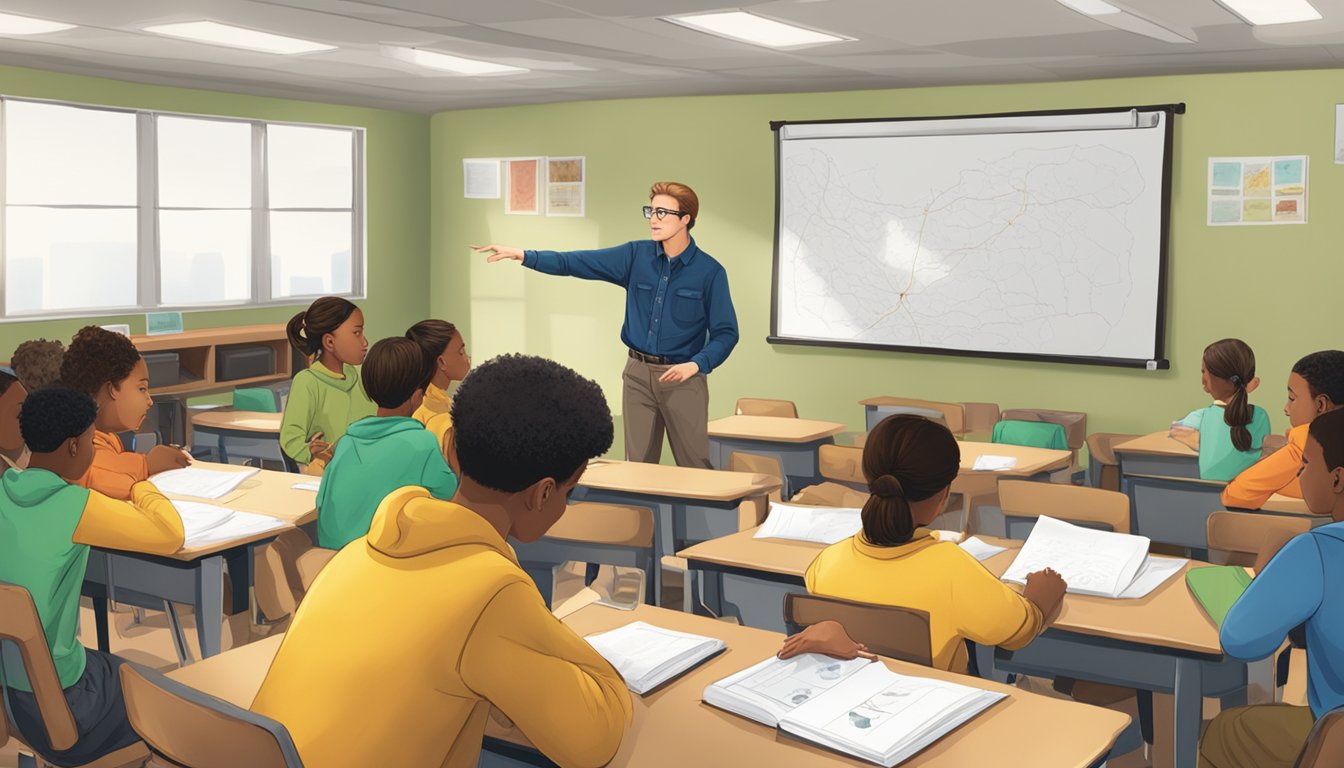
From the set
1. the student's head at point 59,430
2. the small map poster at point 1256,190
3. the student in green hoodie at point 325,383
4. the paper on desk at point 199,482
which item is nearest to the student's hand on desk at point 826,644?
the student's head at point 59,430

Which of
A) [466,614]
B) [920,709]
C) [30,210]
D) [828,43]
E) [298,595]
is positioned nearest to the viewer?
[466,614]

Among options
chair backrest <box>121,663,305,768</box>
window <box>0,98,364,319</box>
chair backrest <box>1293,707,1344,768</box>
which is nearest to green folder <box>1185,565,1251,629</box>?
chair backrest <box>1293,707,1344,768</box>

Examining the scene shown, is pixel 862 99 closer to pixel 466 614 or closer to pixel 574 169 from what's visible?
pixel 574 169

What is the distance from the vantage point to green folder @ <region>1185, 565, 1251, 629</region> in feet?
8.63

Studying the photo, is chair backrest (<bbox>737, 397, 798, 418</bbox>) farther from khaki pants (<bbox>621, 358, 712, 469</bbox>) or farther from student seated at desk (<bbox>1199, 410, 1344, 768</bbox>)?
student seated at desk (<bbox>1199, 410, 1344, 768</bbox>)

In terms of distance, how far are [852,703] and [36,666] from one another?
159cm

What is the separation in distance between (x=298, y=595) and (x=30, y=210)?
4.37 m

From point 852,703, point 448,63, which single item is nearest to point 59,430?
point 852,703

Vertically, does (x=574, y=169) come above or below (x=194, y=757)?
above

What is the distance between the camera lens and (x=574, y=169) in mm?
8422

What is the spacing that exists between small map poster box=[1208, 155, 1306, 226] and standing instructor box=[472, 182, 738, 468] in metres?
2.94

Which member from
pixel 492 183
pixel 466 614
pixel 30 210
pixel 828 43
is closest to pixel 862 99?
pixel 828 43

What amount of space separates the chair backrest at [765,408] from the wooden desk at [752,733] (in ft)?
14.5

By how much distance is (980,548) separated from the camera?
3.20 metres
